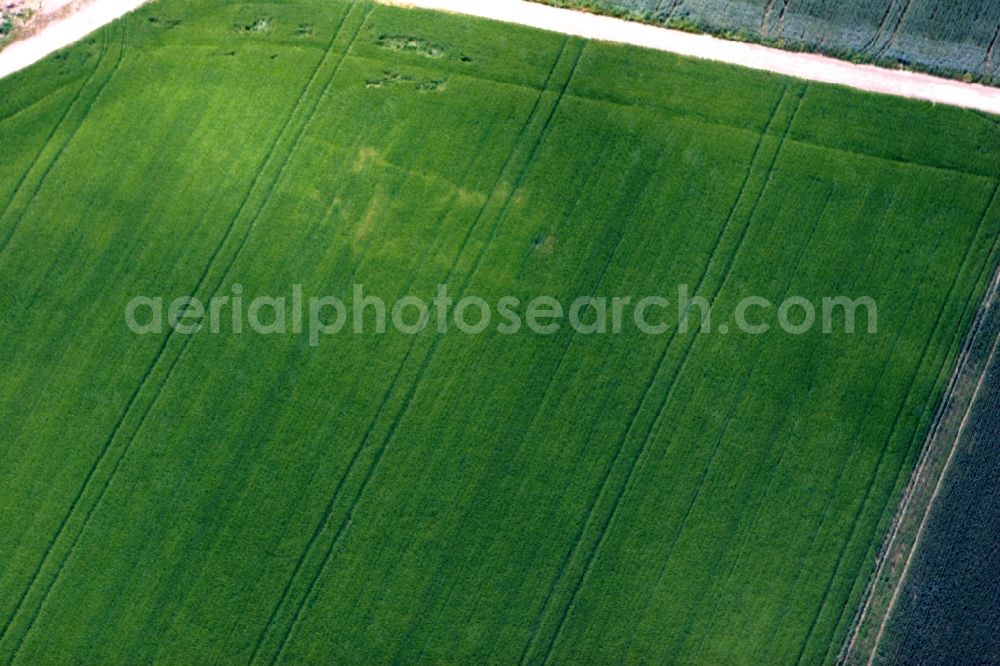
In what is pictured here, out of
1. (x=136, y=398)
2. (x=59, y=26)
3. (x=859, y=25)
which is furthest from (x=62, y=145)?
(x=859, y=25)

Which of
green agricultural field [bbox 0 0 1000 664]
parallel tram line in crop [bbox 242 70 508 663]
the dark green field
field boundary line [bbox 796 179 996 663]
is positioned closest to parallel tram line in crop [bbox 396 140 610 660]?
green agricultural field [bbox 0 0 1000 664]

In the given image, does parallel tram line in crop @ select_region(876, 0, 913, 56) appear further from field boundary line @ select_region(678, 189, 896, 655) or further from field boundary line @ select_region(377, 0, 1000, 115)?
field boundary line @ select_region(678, 189, 896, 655)

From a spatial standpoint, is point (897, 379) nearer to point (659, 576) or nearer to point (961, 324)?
point (961, 324)

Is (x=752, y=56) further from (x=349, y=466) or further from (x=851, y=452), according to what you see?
(x=349, y=466)

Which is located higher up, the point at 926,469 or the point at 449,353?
the point at 449,353

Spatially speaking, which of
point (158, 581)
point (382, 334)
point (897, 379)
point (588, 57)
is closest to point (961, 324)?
point (897, 379)

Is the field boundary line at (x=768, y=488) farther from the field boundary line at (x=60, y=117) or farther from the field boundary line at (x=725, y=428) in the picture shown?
the field boundary line at (x=60, y=117)
